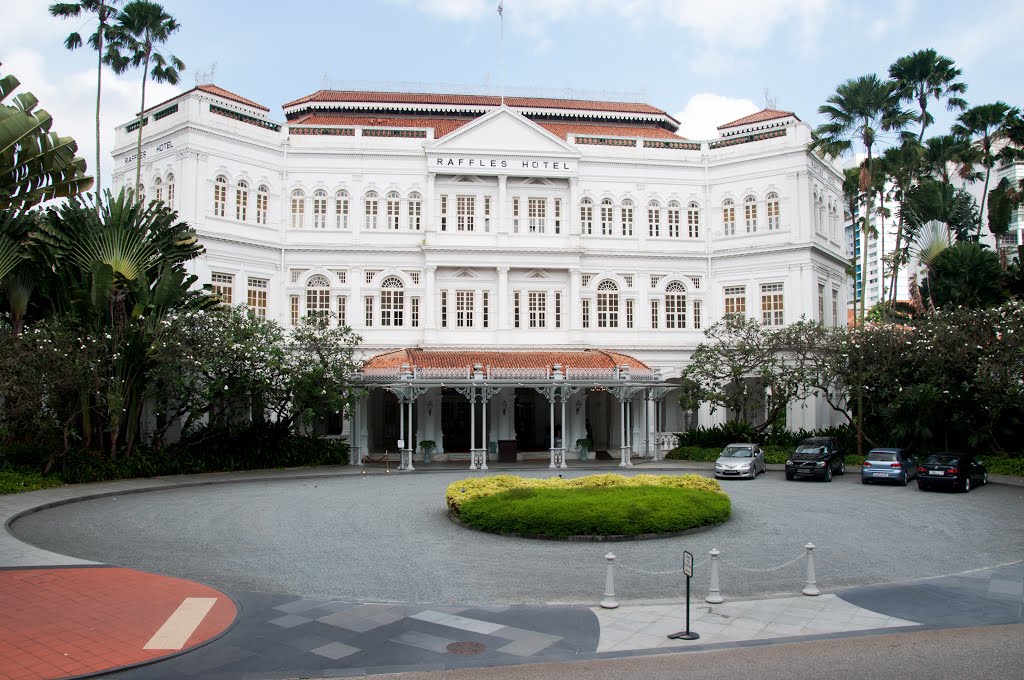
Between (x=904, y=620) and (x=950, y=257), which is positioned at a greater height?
(x=950, y=257)

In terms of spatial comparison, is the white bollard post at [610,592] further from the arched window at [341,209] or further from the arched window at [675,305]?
the arched window at [341,209]

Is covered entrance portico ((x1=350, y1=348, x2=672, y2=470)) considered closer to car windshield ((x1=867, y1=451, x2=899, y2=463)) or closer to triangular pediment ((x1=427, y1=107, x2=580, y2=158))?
triangular pediment ((x1=427, y1=107, x2=580, y2=158))

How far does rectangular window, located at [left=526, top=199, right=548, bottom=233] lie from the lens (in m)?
40.3

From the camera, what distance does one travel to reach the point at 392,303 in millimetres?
39531

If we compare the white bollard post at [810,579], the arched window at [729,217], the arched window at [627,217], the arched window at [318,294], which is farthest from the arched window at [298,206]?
the white bollard post at [810,579]

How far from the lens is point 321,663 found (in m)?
9.66

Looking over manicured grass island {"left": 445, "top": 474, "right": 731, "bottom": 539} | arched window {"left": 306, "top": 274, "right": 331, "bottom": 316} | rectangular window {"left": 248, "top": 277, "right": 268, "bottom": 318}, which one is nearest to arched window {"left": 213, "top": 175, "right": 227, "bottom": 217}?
rectangular window {"left": 248, "top": 277, "right": 268, "bottom": 318}

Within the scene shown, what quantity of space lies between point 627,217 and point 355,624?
32883 millimetres

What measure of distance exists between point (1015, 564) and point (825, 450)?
13745 mm

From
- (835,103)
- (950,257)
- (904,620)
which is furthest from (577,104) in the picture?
(904,620)

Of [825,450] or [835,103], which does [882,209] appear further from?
[825,450]

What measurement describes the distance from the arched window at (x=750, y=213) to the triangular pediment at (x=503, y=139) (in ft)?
29.2

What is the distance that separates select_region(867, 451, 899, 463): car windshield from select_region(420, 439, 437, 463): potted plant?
1794cm

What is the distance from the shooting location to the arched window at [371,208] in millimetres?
39906
